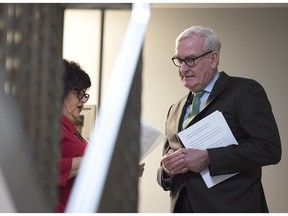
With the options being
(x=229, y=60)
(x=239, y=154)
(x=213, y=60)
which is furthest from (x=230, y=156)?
(x=229, y=60)

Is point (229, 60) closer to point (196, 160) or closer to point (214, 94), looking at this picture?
point (214, 94)

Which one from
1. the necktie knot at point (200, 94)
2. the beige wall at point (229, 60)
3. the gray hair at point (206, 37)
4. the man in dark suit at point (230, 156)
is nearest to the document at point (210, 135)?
the man in dark suit at point (230, 156)

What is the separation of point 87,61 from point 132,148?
9.08ft

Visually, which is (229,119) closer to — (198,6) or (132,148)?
(132,148)

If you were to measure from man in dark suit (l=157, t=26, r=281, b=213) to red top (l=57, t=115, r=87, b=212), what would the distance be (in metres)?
0.31

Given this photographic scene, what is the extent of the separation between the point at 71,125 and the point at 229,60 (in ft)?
7.04

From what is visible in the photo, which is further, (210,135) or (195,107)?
(195,107)

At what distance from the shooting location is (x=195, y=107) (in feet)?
5.42

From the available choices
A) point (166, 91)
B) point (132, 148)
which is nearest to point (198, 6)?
point (166, 91)

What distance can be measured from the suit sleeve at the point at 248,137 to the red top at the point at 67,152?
458 millimetres

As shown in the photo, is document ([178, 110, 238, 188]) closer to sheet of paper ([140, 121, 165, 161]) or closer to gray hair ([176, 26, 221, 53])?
sheet of paper ([140, 121, 165, 161])

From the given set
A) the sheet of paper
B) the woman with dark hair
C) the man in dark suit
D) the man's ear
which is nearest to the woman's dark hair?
the woman with dark hair

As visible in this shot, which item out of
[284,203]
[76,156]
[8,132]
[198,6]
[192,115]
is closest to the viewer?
[8,132]

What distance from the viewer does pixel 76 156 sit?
57.1 inches
